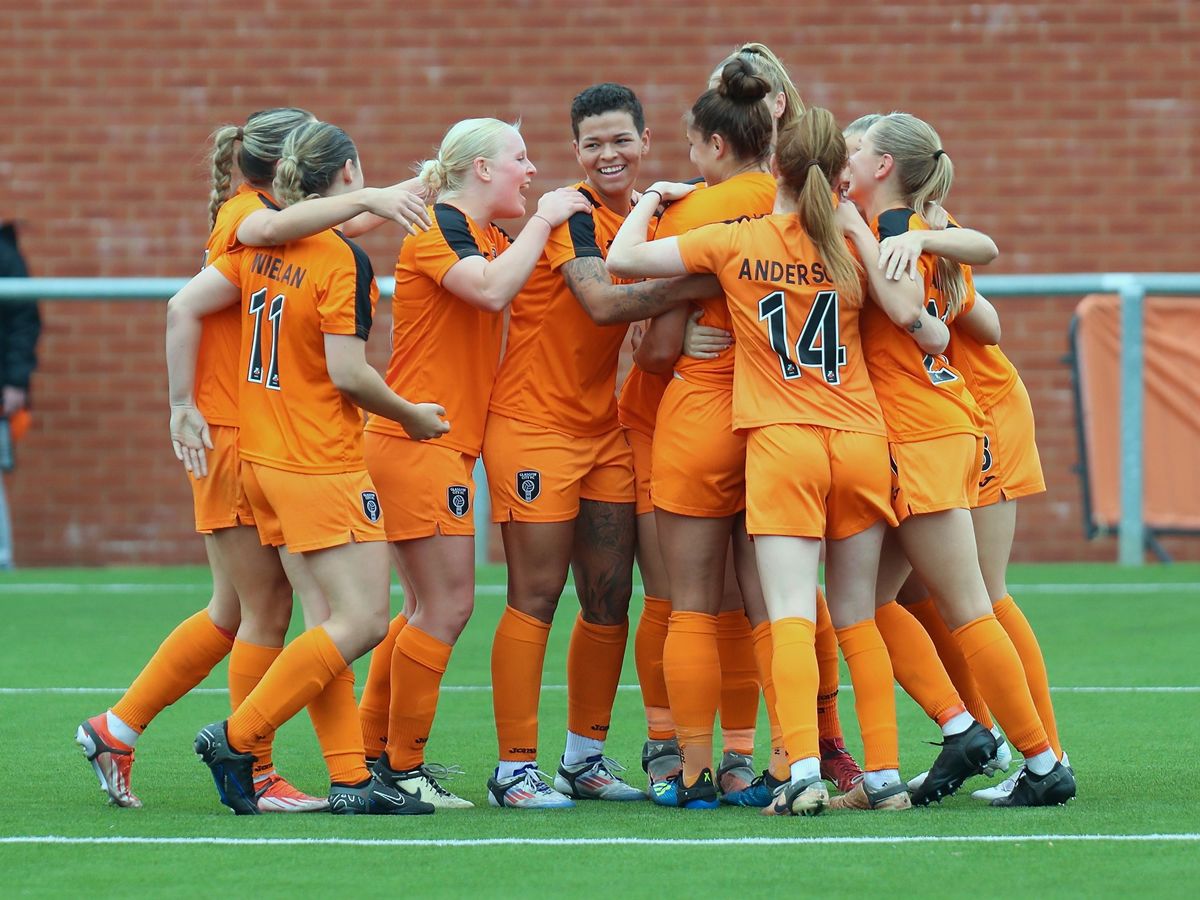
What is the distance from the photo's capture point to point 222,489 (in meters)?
5.00

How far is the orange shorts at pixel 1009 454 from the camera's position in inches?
201

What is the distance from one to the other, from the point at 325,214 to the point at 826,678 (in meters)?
1.90

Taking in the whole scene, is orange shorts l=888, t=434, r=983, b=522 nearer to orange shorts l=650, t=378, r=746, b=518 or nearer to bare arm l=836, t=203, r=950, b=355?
bare arm l=836, t=203, r=950, b=355

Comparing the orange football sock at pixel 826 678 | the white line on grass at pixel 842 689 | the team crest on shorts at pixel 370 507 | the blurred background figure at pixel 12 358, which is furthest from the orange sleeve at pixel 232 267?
the blurred background figure at pixel 12 358

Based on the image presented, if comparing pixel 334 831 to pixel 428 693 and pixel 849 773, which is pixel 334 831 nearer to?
pixel 428 693

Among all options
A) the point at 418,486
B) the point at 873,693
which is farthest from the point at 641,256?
the point at 873,693

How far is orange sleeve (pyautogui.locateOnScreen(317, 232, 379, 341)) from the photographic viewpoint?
475 centimetres

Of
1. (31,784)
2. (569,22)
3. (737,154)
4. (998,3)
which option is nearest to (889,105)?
(998,3)

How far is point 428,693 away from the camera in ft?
16.8

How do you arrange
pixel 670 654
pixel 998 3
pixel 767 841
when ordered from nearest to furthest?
pixel 767 841, pixel 670 654, pixel 998 3

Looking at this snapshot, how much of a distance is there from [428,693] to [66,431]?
7081 mm

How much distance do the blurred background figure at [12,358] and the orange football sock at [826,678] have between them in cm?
673

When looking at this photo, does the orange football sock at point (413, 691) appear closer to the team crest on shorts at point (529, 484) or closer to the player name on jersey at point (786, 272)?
the team crest on shorts at point (529, 484)

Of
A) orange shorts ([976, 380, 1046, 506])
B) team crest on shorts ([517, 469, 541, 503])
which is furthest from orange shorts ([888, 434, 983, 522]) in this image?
team crest on shorts ([517, 469, 541, 503])
